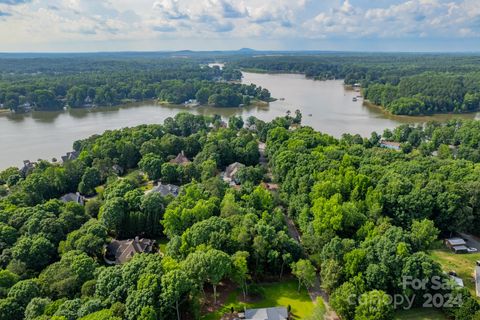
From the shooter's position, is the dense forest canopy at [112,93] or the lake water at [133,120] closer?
the lake water at [133,120]

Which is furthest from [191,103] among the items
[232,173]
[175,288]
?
[175,288]

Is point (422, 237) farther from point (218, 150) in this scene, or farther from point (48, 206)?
point (48, 206)

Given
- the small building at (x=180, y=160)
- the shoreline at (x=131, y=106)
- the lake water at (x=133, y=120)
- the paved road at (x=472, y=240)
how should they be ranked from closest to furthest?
the paved road at (x=472, y=240)
the small building at (x=180, y=160)
the lake water at (x=133, y=120)
the shoreline at (x=131, y=106)

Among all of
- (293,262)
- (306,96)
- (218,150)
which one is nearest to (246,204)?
(293,262)

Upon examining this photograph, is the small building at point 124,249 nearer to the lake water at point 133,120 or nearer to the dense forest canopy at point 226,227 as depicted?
the dense forest canopy at point 226,227

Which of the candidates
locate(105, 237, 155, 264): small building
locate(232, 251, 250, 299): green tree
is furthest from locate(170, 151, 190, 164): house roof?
locate(232, 251, 250, 299): green tree

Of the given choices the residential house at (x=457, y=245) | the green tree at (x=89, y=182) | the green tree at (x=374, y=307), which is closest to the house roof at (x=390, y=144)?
the residential house at (x=457, y=245)

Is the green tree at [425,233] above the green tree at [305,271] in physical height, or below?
above
